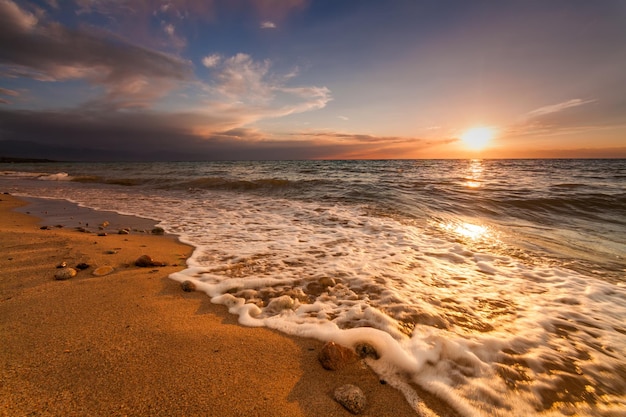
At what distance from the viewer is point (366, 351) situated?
6.92ft

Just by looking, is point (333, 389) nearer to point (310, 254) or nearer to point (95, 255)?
point (310, 254)

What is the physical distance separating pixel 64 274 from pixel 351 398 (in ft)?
11.8

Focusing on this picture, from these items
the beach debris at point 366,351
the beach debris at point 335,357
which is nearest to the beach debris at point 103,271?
the beach debris at point 335,357

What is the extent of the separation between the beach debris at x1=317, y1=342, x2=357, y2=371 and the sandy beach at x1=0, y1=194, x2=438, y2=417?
42 mm

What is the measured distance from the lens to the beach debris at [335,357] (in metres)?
1.95

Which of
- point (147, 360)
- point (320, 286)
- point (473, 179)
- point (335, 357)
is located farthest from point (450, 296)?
point (473, 179)

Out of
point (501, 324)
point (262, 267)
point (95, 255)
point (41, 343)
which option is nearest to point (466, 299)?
point (501, 324)

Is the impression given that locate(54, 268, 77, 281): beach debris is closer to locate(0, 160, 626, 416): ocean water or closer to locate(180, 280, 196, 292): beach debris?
locate(0, 160, 626, 416): ocean water

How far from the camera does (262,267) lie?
12.6 feet

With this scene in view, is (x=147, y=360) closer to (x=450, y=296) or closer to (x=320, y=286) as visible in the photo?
(x=320, y=286)

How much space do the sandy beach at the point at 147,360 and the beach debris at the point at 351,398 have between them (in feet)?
0.13

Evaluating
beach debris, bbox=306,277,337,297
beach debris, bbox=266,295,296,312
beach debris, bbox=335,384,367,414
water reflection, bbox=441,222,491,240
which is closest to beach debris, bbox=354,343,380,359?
beach debris, bbox=335,384,367,414

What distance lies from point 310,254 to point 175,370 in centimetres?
279

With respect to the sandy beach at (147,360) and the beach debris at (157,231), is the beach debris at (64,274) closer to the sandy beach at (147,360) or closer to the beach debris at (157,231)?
the sandy beach at (147,360)
